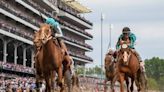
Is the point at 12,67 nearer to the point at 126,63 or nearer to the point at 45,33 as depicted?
the point at 126,63

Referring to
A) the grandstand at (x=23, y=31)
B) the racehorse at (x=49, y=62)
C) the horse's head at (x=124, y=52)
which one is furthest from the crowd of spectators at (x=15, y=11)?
the racehorse at (x=49, y=62)

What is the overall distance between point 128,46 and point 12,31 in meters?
52.0

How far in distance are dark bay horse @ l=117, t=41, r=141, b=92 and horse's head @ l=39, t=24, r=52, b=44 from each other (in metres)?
4.18

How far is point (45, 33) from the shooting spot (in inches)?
604

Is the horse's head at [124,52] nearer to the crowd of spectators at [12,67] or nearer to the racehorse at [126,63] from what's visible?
the racehorse at [126,63]

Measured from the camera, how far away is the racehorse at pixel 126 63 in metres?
19.1

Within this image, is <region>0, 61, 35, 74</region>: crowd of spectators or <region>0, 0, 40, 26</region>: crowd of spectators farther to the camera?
<region>0, 0, 40, 26</region>: crowd of spectators

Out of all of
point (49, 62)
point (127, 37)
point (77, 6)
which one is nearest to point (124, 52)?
point (127, 37)

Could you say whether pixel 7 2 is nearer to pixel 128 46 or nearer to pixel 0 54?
pixel 0 54

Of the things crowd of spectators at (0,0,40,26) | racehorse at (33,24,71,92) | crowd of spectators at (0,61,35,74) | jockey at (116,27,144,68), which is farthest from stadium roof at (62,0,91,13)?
racehorse at (33,24,71,92)

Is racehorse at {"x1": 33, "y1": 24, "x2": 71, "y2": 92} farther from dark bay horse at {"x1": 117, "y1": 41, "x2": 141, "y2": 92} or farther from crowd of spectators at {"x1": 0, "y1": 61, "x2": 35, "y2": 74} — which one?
crowd of spectators at {"x1": 0, "y1": 61, "x2": 35, "y2": 74}

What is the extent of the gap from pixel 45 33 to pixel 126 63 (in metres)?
4.80

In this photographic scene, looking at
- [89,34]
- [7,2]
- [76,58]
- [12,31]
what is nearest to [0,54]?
[12,31]

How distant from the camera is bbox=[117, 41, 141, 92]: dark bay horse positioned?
62.7ft
